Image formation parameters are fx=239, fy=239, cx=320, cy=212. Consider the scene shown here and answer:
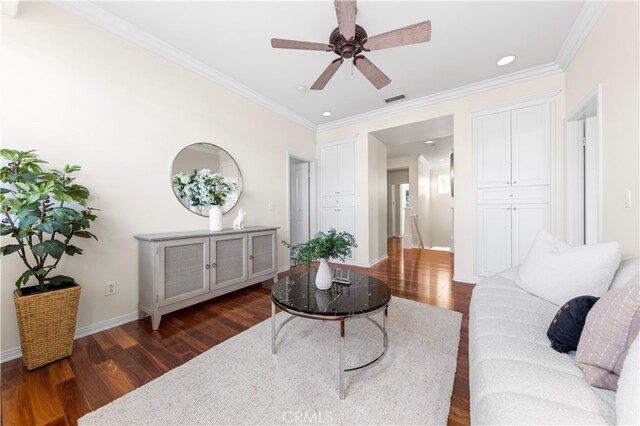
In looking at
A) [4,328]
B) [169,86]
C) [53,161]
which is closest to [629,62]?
[169,86]

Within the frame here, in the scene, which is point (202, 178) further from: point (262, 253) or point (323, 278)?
point (323, 278)

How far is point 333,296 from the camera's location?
1.62 metres

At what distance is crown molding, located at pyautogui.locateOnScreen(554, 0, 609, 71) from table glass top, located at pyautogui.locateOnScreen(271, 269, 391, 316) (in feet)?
9.01

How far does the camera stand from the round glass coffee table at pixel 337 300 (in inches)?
53.6

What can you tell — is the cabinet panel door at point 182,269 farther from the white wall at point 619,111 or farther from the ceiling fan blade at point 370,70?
the white wall at point 619,111

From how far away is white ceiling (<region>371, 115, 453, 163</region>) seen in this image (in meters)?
3.77

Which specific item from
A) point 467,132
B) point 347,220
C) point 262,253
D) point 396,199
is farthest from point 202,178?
point 396,199

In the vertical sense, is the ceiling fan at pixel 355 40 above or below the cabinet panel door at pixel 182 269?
above

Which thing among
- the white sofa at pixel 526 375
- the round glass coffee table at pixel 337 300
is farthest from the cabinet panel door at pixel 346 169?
the white sofa at pixel 526 375

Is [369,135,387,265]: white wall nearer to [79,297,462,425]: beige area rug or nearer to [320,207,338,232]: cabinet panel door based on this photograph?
[320,207,338,232]: cabinet panel door

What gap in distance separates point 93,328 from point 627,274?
3579 millimetres

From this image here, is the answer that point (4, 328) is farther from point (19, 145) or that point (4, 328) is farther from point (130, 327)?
point (19, 145)

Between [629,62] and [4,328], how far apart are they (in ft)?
14.9

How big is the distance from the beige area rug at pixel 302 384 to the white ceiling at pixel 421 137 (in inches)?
119
